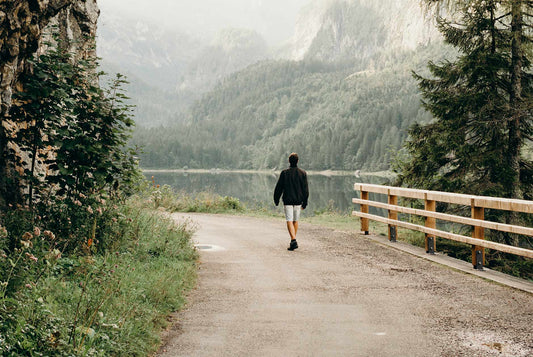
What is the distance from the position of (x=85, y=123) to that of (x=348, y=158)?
161825 mm

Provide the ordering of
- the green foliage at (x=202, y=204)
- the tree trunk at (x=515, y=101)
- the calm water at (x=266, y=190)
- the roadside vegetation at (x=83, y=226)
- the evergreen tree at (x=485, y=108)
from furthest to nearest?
the calm water at (x=266, y=190) → the green foliage at (x=202, y=204) → the evergreen tree at (x=485, y=108) → the tree trunk at (x=515, y=101) → the roadside vegetation at (x=83, y=226)

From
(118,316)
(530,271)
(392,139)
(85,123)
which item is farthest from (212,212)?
(392,139)

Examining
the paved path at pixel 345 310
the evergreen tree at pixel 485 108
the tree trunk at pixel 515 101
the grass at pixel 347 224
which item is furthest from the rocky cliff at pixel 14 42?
the tree trunk at pixel 515 101

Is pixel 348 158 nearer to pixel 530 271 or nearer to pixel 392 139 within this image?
pixel 392 139

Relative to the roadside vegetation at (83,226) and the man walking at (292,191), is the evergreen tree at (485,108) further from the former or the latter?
the roadside vegetation at (83,226)

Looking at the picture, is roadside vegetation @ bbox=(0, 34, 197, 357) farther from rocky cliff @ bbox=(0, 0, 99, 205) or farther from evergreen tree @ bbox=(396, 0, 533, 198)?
evergreen tree @ bbox=(396, 0, 533, 198)

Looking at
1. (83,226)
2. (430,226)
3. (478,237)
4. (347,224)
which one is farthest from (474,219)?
(347,224)

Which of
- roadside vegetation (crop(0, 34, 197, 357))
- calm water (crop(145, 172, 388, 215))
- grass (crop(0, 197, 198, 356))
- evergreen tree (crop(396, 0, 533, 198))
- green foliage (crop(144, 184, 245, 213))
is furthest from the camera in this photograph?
calm water (crop(145, 172, 388, 215))

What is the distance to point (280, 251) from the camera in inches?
440

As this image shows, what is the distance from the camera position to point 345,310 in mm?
6371

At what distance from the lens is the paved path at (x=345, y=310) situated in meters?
5.05

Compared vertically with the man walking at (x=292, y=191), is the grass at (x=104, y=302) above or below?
below

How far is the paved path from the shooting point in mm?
5047

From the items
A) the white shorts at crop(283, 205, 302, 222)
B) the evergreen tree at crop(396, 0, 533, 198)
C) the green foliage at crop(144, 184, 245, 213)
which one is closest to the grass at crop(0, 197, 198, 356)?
the white shorts at crop(283, 205, 302, 222)
